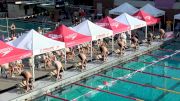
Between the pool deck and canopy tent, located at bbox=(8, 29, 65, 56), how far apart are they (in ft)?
5.02

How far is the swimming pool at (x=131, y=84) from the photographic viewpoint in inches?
656

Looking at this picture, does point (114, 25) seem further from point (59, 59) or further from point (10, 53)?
point (10, 53)

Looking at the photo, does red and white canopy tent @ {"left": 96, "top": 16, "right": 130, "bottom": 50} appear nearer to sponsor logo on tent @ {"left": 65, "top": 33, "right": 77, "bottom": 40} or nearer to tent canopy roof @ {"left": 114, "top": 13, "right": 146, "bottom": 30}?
tent canopy roof @ {"left": 114, "top": 13, "right": 146, "bottom": 30}

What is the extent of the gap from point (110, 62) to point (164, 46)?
6910 millimetres

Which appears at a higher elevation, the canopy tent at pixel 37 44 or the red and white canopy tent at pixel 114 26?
the red and white canopy tent at pixel 114 26

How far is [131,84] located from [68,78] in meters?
3.21

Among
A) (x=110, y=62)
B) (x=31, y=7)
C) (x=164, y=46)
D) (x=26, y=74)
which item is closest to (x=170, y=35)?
(x=164, y=46)

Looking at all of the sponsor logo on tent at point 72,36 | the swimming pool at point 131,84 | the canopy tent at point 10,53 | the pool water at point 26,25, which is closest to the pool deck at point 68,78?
the swimming pool at point 131,84

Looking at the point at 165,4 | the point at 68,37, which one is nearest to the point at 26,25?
the point at 165,4

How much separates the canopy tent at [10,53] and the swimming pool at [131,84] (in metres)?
2.17

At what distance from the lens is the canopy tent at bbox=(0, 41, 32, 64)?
50.8 feet

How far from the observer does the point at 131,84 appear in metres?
18.2

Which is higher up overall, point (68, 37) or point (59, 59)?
point (68, 37)

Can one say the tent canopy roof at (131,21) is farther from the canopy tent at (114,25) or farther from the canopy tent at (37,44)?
the canopy tent at (37,44)
